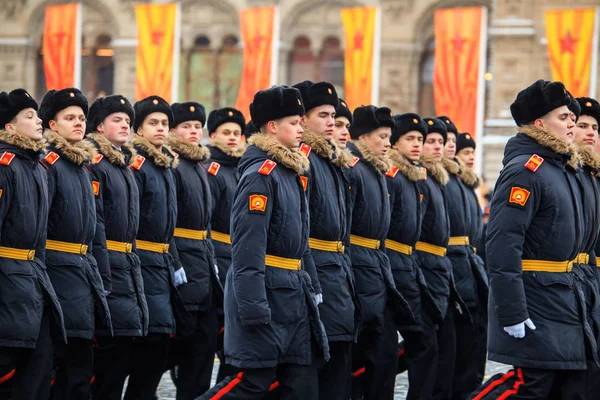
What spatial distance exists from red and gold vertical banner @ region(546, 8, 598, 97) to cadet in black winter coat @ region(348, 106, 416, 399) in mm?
16237

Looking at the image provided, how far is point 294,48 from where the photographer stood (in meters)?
35.8

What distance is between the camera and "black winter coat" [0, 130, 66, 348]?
742 centimetres

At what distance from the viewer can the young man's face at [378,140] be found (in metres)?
9.66

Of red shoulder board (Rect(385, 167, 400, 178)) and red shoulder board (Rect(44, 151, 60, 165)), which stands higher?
red shoulder board (Rect(44, 151, 60, 165))

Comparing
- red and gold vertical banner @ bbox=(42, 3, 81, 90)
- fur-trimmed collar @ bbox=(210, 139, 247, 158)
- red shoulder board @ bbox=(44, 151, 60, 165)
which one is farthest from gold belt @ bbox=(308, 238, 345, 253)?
red and gold vertical banner @ bbox=(42, 3, 81, 90)

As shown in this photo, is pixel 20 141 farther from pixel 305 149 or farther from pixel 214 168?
pixel 214 168

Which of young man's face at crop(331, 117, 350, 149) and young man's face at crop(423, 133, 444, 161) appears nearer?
young man's face at crop(331, 117, 350, 149)

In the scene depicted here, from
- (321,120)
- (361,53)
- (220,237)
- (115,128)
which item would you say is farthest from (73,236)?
(361,53)

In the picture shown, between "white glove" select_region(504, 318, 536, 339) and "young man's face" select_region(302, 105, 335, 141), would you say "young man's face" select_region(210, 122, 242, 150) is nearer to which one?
"young man's face" select_region(302, 105, 335, 141)

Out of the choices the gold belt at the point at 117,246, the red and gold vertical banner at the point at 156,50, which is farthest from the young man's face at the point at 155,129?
the red and gold vertical banner at the point at 156,50

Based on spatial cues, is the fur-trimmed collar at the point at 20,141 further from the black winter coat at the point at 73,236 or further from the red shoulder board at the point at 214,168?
the red shoulder board at the point at 214,168

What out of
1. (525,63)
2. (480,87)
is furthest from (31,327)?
(525,63)

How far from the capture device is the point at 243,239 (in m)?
7.45

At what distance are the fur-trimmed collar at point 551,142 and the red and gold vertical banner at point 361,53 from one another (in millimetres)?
17752
